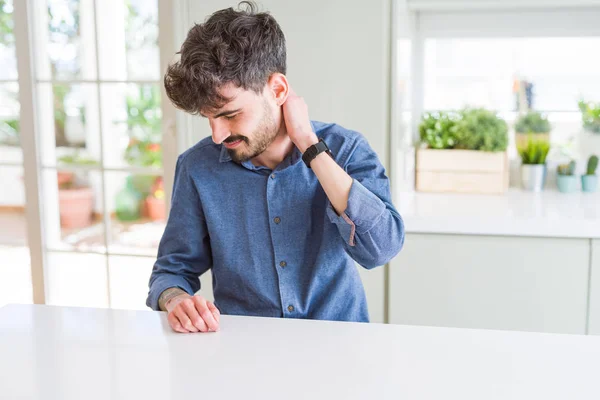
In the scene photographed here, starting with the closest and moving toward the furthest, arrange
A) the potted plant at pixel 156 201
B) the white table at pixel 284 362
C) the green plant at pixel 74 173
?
the white table at pixel 284 362 → the green plant at pixel 74 173 → the potted plant at pixel 156 201

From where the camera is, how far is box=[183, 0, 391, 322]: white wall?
93.8 inches

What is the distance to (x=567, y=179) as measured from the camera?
2814 millimetres

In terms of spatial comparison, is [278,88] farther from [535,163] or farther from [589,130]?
[589,130]

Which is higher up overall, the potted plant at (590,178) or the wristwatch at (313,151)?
the wristwatch at (313,151)

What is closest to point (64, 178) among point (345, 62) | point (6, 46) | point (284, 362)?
point (6, 46)

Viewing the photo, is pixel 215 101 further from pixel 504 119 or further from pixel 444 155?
pixel 504 119

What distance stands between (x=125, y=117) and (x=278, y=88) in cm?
163

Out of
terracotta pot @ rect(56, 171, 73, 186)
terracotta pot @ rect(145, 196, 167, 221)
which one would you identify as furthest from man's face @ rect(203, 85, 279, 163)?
terracotta pot @ rect(56, 171, 73, 186)

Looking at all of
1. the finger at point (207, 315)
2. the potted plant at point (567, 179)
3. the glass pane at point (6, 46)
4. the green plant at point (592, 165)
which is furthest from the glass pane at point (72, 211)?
the green plant at point (592, 165)

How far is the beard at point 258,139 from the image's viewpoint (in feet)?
4.86

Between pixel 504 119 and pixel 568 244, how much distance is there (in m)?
0.89

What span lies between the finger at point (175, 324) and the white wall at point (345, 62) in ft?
3.91

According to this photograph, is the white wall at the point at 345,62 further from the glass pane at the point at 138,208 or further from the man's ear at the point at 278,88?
the glass pane at the point at 138,208

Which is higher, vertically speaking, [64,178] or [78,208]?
[64,178]
